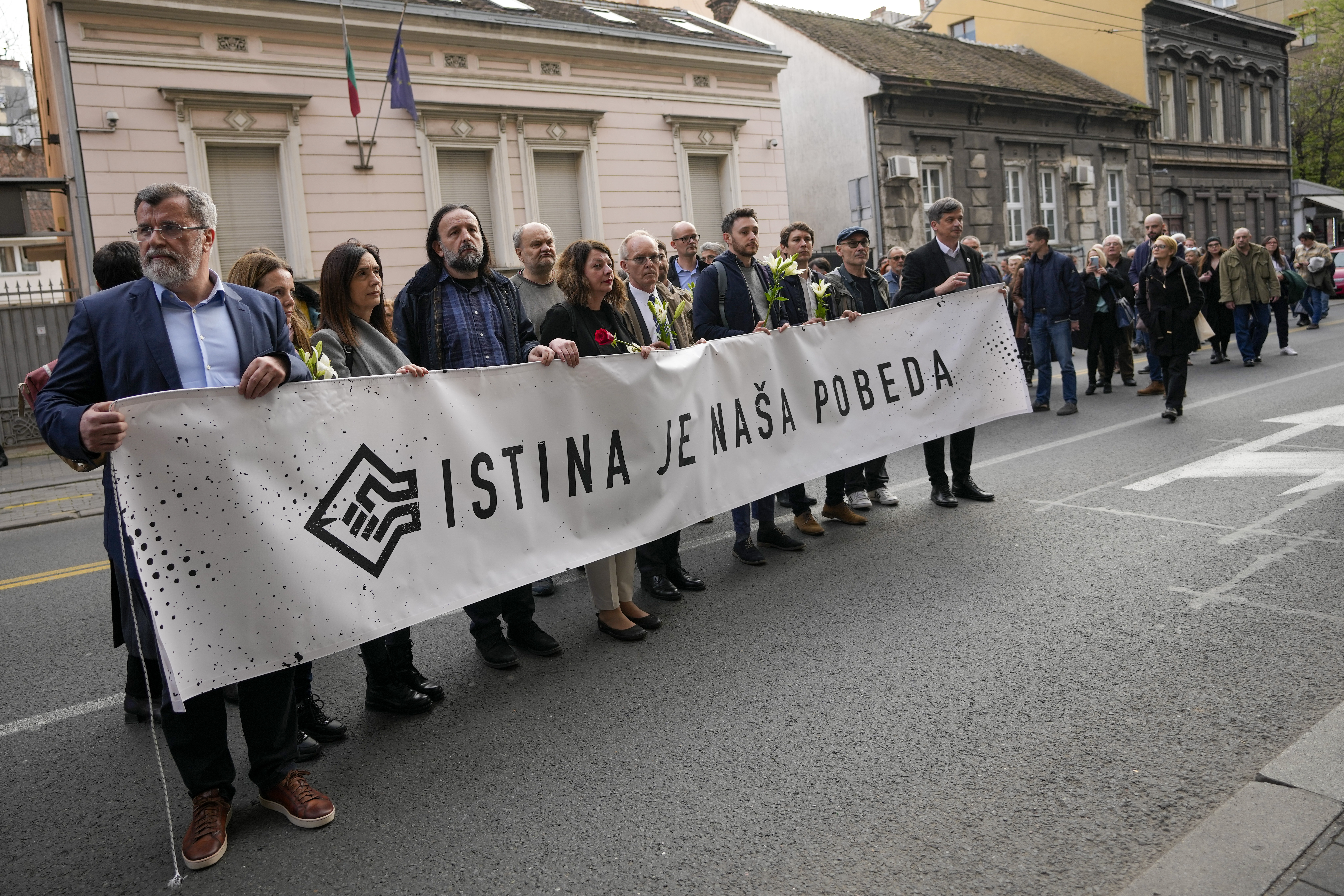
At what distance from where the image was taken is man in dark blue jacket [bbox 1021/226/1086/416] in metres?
11.1

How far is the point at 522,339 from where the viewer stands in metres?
4.91

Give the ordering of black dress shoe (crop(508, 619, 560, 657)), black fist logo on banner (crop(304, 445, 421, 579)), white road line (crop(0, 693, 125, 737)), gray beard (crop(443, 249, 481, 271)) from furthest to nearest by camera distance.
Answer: black dress shoe (crop(508, 619, 560, 657)) < gray beard (crop(443, 249, 481, 271)) < white road line (crop(0, 693, 125, 737)) < black fist logo on banner (crop(304, 445, 421, 579))

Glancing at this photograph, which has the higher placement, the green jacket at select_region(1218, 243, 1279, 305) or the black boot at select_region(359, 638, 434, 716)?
the green jacket at select_region(1218, 243, 1279, 305)

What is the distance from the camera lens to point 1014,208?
93.9 feet

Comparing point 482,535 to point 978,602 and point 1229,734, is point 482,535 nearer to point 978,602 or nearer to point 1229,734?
point 978,602

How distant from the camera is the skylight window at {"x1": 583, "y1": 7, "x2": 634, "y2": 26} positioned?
2006cm

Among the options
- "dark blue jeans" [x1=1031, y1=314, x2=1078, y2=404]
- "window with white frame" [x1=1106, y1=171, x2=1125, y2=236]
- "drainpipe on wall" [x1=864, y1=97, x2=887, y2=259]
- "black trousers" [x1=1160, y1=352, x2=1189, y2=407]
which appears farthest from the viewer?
"window with white frame" [x1=1106, y1=171, x2=1125, y2=236]

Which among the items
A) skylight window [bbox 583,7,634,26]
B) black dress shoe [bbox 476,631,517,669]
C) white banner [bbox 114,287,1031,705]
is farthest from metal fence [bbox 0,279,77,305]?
black dress shoe [bbox 476,631,517,669]

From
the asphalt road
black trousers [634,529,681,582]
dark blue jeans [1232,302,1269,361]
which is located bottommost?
the asphalt road

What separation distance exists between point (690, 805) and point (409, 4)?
16.7 m

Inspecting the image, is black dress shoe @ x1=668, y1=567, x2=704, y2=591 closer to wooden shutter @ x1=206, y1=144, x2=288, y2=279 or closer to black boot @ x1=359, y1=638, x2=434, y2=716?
black boot @ x1=359, y1=638, x2=434, y2=716

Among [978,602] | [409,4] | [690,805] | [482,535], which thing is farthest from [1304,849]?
[409,4]

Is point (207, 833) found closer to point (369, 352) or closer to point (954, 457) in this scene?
point (369, 352)

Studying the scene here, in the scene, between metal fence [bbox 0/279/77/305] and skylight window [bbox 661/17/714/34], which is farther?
skylight window [bbox 661/17/714/34]
